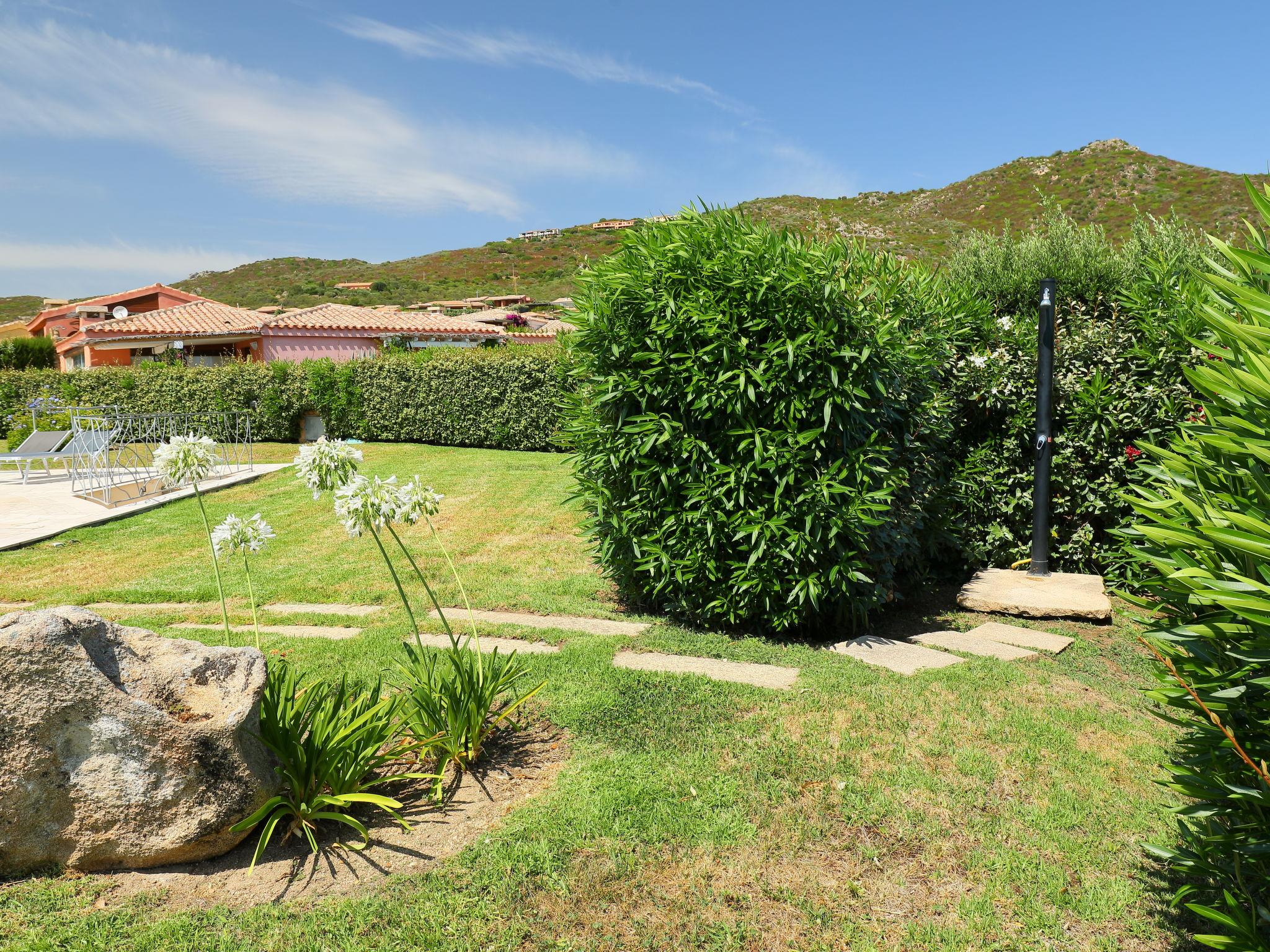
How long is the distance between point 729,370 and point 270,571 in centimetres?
541

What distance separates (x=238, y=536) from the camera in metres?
3.62

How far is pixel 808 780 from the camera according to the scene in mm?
3438

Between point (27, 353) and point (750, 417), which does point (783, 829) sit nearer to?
point (750, 417)

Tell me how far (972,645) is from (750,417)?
6.95 feet

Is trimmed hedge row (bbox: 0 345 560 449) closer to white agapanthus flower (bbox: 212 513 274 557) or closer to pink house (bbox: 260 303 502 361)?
pink house (bbox: 260 303 502 361)

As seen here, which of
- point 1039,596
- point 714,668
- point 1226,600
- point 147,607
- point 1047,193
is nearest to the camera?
point 1226,600

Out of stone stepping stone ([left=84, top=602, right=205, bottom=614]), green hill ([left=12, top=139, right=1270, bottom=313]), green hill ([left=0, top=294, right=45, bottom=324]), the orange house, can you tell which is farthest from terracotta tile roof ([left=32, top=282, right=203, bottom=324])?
stone stepping stone ([left=84, top=602, right=205, bottom=614])

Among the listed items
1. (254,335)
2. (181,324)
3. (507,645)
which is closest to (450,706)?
(507,645)

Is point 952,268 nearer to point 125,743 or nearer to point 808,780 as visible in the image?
point 808,780

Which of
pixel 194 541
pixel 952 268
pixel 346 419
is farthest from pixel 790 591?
pixel 346 419

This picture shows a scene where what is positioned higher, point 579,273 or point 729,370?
point 579,273

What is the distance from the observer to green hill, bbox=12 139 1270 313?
3897 cm

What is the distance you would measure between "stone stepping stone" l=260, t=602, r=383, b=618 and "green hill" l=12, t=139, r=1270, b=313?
1211 cm

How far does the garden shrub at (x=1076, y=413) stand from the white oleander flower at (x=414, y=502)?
4.81 meters
